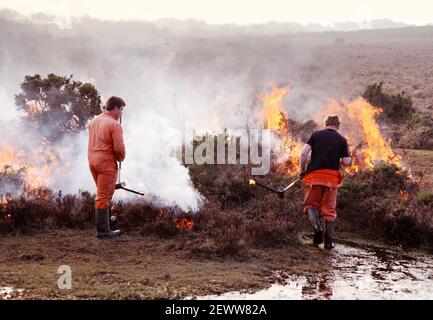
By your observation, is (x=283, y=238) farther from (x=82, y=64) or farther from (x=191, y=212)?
(x=82, y=64)

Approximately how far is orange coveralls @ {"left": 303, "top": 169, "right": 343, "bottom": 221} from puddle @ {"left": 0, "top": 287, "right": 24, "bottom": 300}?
422cm

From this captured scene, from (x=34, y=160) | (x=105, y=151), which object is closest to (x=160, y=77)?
(x=34, y=160)

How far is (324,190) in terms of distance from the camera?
7.64 m

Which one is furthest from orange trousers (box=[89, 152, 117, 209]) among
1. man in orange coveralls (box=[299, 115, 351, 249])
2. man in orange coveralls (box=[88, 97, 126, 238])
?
man in orange coveralls (box=[299, 115, 351, 249])

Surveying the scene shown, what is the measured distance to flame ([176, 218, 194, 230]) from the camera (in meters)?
7.85

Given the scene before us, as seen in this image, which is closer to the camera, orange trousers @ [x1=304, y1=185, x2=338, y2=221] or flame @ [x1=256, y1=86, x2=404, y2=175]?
orange trousers @ [x1=304, y1=185, x2=338, y2=221]

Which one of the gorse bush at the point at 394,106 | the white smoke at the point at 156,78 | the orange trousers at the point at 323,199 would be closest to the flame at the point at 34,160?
the white smoke at the point at 156,78

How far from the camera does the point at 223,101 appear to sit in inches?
708

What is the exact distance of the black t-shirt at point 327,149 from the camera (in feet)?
24.5

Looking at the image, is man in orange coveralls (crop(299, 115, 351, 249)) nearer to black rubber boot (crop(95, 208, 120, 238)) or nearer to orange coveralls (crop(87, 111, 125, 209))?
orange coveralls (crop(87, 111, 125, 209))

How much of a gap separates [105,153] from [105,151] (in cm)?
3

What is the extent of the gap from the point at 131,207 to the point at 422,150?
30.3 feet

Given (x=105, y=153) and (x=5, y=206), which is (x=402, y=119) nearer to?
(x=105, y=153)
